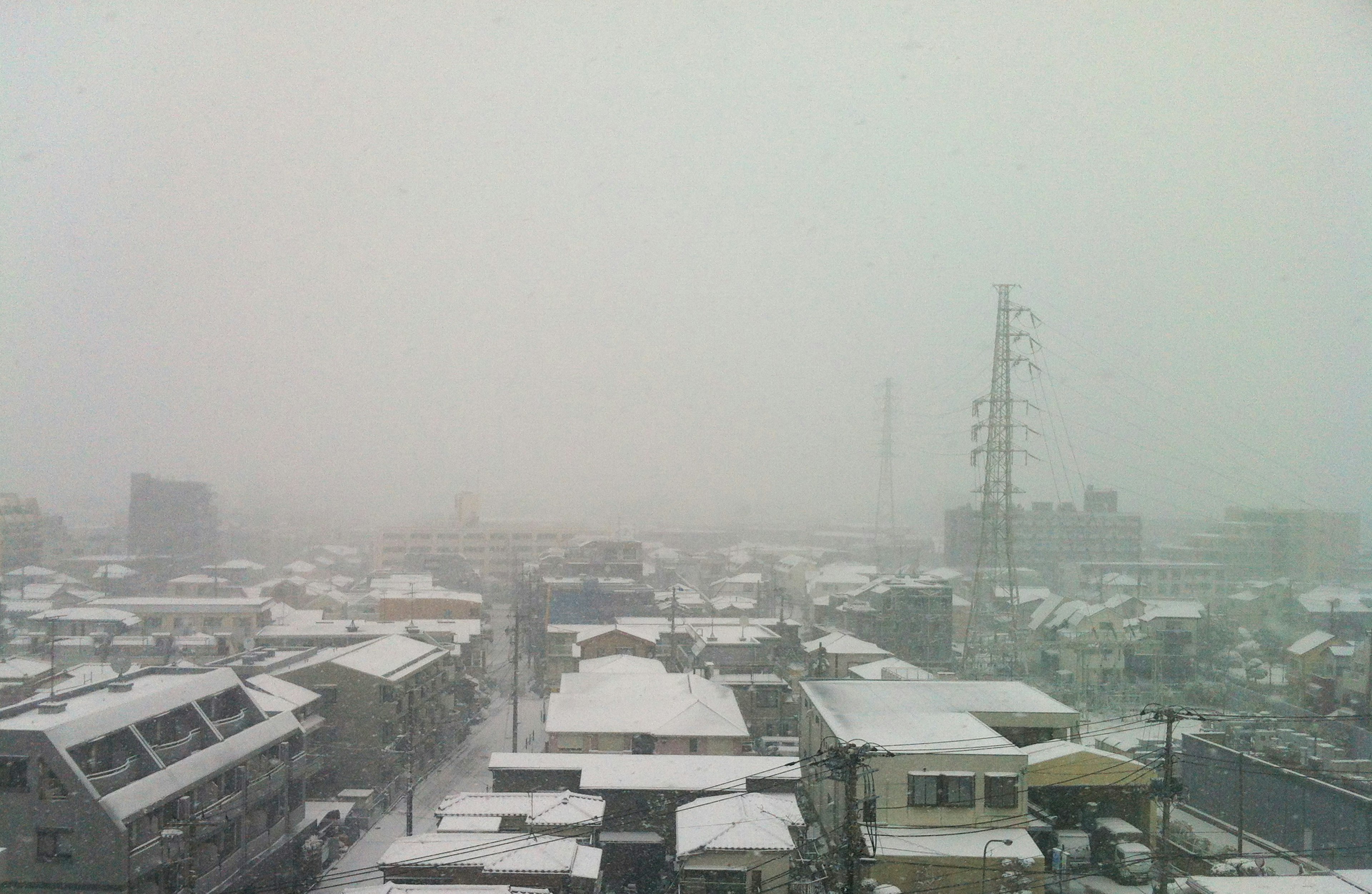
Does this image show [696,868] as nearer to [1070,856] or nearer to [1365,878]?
[1070,856]

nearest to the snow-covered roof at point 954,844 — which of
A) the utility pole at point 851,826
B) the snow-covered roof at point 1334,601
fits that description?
the utility pole at point 851,826

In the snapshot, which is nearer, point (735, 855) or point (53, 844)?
point (53, 844)

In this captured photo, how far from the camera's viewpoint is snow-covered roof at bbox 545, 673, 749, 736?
7.27m

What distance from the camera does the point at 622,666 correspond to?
970 cm

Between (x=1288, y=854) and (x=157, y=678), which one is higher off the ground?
(x=157, y=678)

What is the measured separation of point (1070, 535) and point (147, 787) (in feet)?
68.7

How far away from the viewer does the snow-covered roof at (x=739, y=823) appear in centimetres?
501

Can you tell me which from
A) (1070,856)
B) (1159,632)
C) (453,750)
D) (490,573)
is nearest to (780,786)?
(1070,856)

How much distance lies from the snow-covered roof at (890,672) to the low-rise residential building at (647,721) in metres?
1.96

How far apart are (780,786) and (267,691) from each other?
15.5ft

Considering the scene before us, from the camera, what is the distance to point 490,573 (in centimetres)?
2467

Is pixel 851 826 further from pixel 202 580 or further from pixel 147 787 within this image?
pixel 202 580

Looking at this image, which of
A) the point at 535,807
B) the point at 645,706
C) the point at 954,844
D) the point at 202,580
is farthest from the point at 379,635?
the point at 954,844

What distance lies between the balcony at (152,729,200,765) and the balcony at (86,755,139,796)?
21 centimetres
